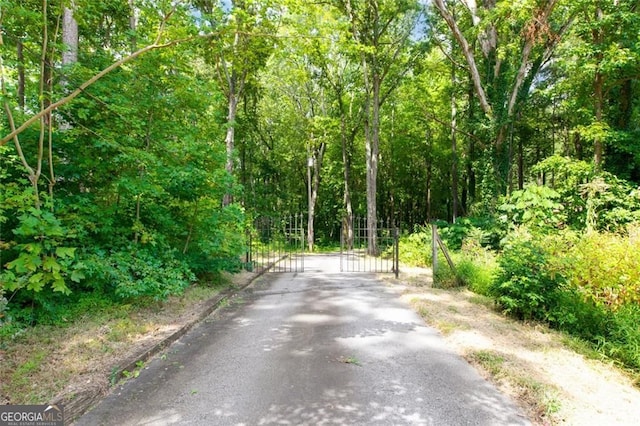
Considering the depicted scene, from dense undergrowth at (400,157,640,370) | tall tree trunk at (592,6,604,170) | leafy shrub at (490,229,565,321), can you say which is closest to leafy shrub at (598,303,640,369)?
→ dense undergrowth at (400,157,640,370)

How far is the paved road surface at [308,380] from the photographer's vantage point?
3219 mm

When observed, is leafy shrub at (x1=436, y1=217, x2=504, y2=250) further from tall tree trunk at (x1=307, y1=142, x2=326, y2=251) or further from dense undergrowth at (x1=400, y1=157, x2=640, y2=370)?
tall tree trunk at (x1=307, y1=142, x2=326, y2=251)

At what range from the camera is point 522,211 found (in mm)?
8984

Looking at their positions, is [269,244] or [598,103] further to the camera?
[269,244]

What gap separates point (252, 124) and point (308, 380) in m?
21.6

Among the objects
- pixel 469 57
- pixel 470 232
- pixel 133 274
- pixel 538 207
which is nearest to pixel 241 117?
pixel 469 57

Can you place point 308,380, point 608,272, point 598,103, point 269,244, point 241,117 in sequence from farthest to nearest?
Result: point 241,117 < point 269,244 < point 598,103 < point 608,272 < point 308,380

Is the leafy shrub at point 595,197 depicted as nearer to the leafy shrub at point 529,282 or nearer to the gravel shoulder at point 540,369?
the leafy shrub at point 529,282

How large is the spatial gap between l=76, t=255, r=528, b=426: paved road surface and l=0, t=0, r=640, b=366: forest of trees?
132 cm

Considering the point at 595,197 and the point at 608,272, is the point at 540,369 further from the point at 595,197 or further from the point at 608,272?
the point at 595,197

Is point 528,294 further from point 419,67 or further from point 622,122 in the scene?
point 419,67

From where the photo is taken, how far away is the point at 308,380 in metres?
3.95

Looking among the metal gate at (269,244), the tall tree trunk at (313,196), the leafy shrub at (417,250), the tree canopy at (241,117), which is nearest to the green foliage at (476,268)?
the leafy shrub at (417,250)

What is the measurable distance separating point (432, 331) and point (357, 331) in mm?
1224
